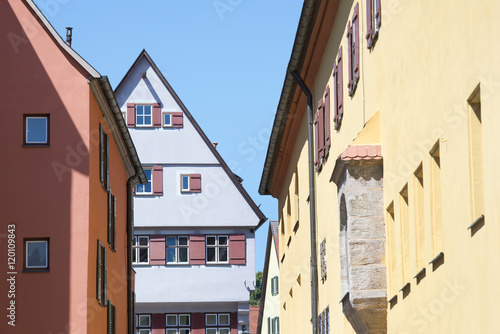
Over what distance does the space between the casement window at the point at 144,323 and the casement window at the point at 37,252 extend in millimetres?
23100

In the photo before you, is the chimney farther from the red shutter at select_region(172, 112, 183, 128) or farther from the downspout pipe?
the red shutter at select_region(172, 112, 183, 128)

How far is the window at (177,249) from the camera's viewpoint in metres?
49.6

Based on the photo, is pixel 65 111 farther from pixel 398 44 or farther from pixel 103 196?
pixel 398 44

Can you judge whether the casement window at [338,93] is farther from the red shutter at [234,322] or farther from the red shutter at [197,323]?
the red shutter at [197,323]

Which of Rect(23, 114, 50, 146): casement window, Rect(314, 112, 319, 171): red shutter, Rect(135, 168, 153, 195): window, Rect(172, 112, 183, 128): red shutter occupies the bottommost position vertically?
Rect(314, 112, 319, 171): red shutter

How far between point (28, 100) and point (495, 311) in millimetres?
19310

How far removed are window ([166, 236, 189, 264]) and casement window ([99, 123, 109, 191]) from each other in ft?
63.4

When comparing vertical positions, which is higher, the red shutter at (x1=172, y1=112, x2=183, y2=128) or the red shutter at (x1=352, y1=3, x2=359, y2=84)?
the red shutter at (x1=172, y1=112, x2=183, y2=128)

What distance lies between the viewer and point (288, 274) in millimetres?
33875

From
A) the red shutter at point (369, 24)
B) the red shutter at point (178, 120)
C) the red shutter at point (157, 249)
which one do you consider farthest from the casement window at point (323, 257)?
the red shutter at point (178, 120)

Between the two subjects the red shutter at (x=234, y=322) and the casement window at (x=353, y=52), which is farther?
the red shutter at (x=234, y=322)

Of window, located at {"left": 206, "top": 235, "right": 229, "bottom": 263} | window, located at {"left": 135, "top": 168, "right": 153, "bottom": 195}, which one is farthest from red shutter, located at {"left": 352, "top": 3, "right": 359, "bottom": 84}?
window, located at {"left": 135, "top": 168, "right": 153, "bottom": 195}

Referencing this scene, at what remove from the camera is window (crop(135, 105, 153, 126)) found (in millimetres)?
49844

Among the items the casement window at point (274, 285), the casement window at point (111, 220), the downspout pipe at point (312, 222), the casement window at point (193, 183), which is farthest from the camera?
the casement window at point (274, 285)
